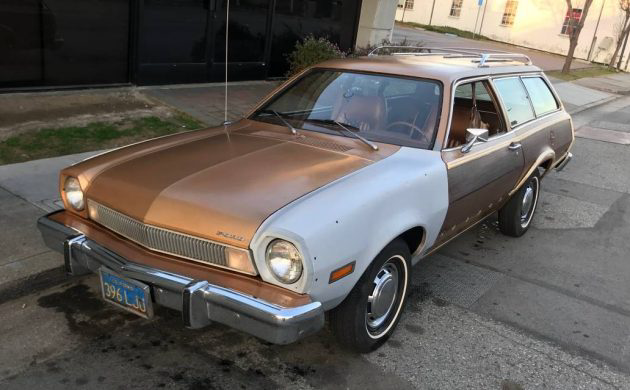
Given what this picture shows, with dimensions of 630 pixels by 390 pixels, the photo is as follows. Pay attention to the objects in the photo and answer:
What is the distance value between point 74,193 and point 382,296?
6.16 ft

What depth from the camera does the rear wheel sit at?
5.10m

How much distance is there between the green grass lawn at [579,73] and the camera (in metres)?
20.3

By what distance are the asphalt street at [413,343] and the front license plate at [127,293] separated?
0.36 metres

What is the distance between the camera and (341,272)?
2.71 m

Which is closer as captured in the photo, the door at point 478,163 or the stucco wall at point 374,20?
the door at point 478,163

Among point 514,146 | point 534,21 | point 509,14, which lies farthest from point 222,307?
point 509,14

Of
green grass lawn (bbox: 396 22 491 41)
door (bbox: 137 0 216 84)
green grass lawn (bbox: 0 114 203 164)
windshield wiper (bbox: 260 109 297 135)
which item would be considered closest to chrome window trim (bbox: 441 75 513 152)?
windshield wiper (bbox: 260 109 297 135)

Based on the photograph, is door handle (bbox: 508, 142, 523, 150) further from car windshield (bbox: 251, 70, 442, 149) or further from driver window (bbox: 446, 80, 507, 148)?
car windshield (bbox: 251, 70, 442, 149)

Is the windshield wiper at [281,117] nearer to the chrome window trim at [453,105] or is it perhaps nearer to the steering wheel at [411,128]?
Result: the steering wheel at [411,128]

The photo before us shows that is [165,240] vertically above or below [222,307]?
above

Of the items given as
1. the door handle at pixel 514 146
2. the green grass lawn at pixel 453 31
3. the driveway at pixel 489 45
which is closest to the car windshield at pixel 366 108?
the door handle at pixel 514 146

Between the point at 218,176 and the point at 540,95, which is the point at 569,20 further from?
the point at 218,176

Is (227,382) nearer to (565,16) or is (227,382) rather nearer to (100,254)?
(100,254)

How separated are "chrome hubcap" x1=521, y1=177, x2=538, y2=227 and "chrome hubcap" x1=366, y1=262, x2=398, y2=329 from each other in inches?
95.3
